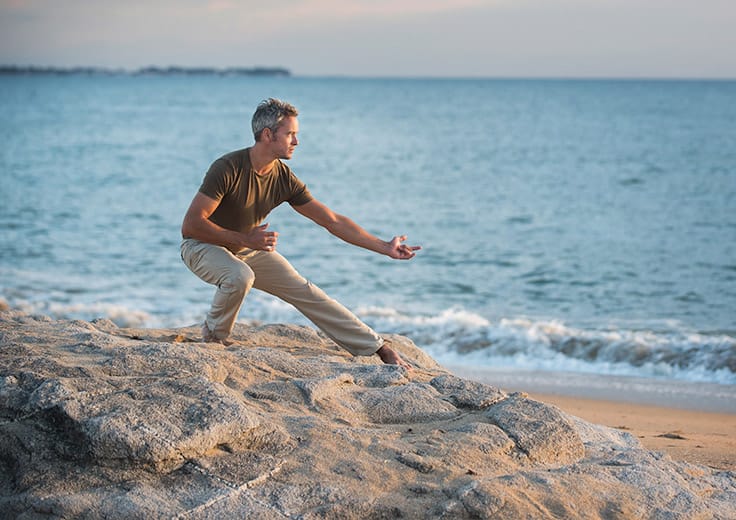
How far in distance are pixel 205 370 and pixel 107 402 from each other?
28.3 inches

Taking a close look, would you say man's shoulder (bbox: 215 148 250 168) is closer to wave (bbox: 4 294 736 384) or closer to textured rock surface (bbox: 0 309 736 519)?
textured rock surface (bbox: 0 309 736 519)

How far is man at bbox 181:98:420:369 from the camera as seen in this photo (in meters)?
5.43

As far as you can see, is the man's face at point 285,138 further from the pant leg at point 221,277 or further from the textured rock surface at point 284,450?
the textured rock surface at point 284,450

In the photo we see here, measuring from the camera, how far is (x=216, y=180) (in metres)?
5.43

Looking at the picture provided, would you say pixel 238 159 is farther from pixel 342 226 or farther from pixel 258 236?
pixel 342 226

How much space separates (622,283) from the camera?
46.9 feet

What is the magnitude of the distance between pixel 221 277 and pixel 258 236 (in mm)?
466

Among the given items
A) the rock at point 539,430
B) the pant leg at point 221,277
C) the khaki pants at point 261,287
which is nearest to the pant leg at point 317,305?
→ the khaki pants at point 261,287

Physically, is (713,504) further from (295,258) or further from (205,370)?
(295,258)

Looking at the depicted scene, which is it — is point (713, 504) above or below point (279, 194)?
below

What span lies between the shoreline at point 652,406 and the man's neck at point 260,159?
3.17m

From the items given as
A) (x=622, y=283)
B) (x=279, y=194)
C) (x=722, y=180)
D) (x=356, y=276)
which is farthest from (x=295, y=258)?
(x=722, y=180)

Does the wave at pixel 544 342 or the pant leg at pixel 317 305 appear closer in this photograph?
the pant leg at pixel 317 305

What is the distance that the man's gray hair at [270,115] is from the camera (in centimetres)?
539
